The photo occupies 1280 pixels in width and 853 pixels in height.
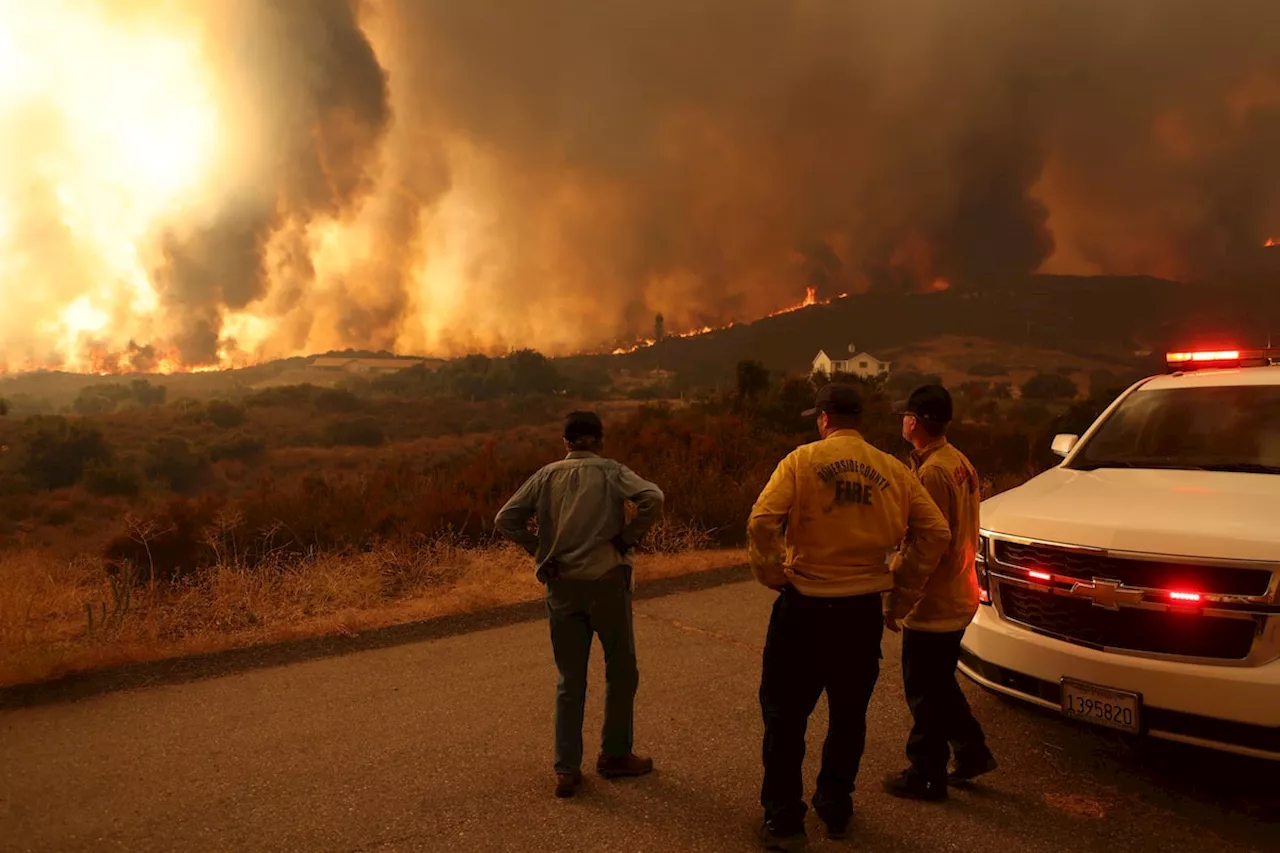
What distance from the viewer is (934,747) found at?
368cm

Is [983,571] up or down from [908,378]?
down

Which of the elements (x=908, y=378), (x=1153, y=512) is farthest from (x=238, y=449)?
(x=908, y=378)

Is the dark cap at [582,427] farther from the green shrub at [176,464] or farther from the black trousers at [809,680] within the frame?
the green shrub at [176,464]

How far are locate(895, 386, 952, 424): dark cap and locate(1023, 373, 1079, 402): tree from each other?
56.4 meters

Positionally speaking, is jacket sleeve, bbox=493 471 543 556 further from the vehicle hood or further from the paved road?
the vehicle hood

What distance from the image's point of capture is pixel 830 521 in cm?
320

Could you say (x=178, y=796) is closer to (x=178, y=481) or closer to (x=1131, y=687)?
(x=1131, y=687)

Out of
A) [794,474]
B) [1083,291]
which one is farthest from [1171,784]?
[1083,291]

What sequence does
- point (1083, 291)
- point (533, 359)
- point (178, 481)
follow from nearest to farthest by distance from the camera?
1. point (178, 481)
2. point (533, 359)
3. point (1083, 291)

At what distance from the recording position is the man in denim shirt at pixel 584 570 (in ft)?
12.6

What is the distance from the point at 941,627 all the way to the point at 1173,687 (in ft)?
2.98

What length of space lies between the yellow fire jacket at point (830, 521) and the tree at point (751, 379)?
17740mm

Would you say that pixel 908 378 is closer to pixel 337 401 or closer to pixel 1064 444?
pixel 337 401

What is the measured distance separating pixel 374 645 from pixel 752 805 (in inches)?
141
